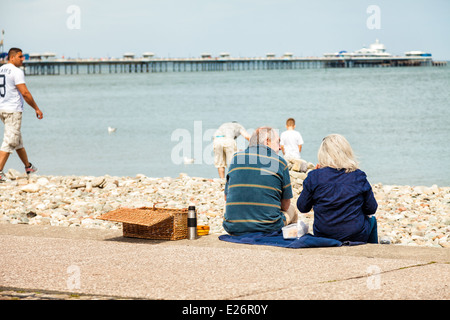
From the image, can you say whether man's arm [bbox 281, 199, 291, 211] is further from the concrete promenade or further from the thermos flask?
the thermos flask

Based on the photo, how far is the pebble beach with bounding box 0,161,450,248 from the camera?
9.01 m

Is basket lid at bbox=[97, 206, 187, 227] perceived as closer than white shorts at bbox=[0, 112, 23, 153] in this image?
Yes

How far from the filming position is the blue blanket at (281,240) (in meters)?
5.99

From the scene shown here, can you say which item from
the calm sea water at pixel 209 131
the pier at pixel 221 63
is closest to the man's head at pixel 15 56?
the calm sea water at pixel 209 131

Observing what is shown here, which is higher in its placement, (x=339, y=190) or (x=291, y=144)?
(x=339, y=190)

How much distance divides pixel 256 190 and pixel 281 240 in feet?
1.57

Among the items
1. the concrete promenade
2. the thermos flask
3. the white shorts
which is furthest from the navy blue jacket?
the white shorts

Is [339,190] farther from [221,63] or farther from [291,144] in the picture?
[221,63]

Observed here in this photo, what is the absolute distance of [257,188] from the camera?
621 centimetres

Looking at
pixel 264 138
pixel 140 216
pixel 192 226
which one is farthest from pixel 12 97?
pixel 264 138

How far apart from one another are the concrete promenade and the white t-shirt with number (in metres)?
4.28

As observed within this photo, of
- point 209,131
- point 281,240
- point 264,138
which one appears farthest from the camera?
point 209,131

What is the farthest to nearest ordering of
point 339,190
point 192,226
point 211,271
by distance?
point 192,226 → point 339,190 → point 211,271

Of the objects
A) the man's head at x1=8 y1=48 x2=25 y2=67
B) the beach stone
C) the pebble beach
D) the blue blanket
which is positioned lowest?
the pebble beach
